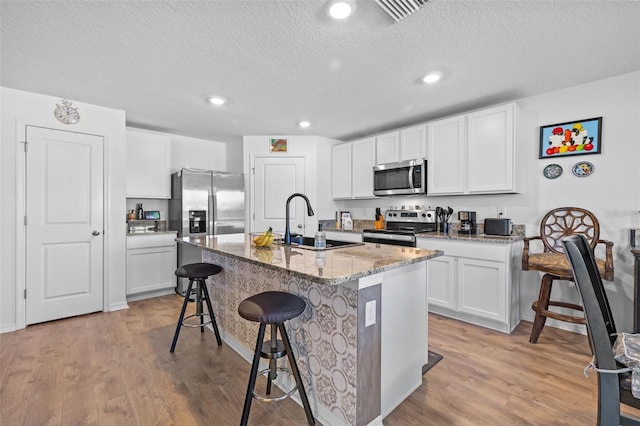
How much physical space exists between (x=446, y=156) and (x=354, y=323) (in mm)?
2637

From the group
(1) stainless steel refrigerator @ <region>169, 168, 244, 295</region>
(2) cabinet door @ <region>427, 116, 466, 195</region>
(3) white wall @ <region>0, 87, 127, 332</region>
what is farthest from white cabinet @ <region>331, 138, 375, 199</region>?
(3) white wall @ <region>0, 87, 127, 332</region>

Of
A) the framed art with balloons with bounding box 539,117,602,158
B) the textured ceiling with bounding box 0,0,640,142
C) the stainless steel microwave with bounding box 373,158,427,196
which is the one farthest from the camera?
the stainless steel microwave with bounding box 373,158,427,196

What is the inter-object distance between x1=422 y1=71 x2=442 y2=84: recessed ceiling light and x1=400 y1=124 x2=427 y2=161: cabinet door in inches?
38.9

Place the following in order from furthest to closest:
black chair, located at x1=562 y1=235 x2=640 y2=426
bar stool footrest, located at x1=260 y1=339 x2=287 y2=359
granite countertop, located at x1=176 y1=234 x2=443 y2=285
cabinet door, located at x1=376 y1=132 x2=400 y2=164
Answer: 1. cabinet door, located at x1=376 y1=132 x2=400 y2=164
2. bar stool footrest, located at x1=260 y1=339 x2=287 y2=359
3. granite countertop, located at x1=176 y1=234 x2=443 y2=285
4. black chair, located at x1=562 y1=235 x2=640 y2=426

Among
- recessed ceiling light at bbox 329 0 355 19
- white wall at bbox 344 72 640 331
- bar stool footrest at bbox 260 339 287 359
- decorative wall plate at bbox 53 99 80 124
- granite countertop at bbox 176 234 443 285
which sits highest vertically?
recessed ceiling light at bbox 329 0 355 19

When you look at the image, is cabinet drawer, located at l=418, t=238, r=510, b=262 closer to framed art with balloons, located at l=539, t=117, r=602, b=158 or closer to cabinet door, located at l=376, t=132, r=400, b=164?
framed art with balloons, located at l=539, t=117, r=602, b=158

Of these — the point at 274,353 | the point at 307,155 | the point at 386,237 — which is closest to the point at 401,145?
the point at 386,237

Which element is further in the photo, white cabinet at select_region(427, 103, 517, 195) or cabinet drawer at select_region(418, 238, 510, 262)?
white cabinet at select_region(427, 103, 517, 195)

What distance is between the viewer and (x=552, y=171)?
295 centimetres

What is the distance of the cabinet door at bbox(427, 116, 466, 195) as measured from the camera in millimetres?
3320

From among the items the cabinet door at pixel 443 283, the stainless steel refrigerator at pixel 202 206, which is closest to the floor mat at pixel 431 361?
the cabinet door at pixel 443 283

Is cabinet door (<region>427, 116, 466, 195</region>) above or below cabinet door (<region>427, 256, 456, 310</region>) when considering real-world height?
above

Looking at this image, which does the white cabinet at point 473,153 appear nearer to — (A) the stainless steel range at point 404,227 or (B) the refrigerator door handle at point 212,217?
(A) the stainless steel range at point 404,227

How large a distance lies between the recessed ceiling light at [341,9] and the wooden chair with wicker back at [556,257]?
7.69 feet
